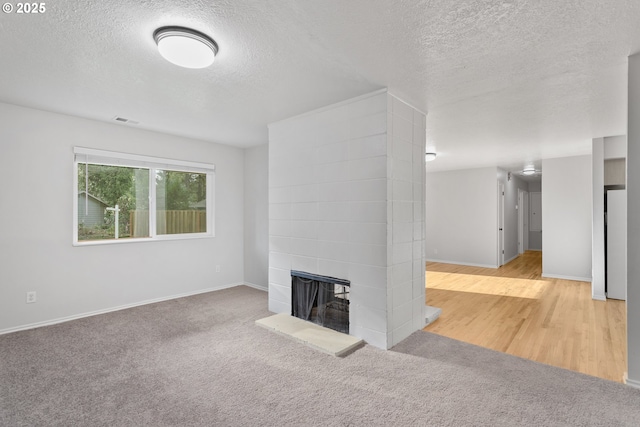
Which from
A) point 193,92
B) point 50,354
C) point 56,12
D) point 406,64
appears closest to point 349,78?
point 406,64

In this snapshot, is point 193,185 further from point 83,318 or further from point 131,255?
point 83,318

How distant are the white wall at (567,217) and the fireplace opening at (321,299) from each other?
512cm

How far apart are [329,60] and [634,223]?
257cm

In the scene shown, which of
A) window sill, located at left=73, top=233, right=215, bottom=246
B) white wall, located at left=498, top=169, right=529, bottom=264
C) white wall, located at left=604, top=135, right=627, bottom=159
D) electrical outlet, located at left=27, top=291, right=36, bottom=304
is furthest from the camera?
white wall, located at left=498, top=169, right=529, bottom=264

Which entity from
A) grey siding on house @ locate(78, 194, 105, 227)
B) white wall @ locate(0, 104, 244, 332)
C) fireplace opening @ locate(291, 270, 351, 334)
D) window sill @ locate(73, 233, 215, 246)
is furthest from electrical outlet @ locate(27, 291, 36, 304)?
fireplace opening @ locate(291, 270, 351, 334)

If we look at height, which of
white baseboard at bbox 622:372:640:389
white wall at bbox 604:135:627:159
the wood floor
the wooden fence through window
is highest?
white wall at bbox 604:135:627:159

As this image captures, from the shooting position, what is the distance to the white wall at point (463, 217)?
7.23 metres

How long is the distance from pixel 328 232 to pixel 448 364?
1.62m

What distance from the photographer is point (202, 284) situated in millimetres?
4953

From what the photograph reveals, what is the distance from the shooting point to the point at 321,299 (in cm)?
346

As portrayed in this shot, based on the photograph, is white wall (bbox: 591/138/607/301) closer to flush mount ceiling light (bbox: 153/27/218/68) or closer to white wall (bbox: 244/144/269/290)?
white wall (bbox: 244/144/269/290)

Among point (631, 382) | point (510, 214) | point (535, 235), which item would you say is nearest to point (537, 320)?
point (631, 382)

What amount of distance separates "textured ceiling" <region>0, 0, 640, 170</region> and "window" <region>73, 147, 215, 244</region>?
668 millimetres

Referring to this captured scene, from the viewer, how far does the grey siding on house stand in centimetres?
385
